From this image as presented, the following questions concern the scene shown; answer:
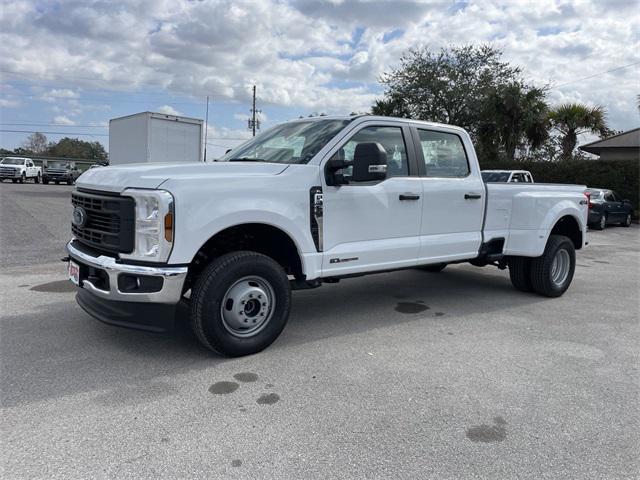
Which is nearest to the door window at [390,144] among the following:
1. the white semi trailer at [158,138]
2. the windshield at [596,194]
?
the white semi trailer at [158,138]

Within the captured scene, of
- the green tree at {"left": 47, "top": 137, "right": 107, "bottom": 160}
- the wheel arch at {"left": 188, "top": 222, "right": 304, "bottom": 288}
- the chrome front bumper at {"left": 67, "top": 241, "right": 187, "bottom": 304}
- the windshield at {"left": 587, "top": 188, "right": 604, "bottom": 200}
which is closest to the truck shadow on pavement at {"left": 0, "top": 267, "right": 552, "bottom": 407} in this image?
the chrome front bumper at {"left": 67, "top": 241, "right": 187, "bottom": 304}

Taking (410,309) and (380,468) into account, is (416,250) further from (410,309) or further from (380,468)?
(380,468)

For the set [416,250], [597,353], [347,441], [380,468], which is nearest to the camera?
[380,468]

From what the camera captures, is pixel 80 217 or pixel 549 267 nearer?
pixel 80 217

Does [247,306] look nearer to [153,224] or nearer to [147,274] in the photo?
[147,274]

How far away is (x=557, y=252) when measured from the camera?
6637 millimetres

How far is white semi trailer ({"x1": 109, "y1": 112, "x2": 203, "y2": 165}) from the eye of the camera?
19.1 m

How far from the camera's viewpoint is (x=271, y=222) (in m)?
4.14

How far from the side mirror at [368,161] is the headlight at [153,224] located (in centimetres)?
156

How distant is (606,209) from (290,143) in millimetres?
17821

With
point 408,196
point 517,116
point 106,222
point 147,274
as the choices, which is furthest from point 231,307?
point 517,116

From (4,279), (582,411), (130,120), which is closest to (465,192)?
(582,411)

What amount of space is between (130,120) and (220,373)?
18.7 metres

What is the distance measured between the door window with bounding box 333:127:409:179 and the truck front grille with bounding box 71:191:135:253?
2.05 m
